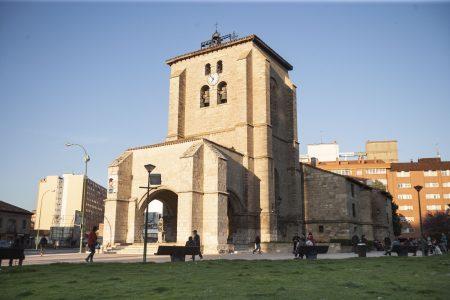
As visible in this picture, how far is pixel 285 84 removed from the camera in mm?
40781

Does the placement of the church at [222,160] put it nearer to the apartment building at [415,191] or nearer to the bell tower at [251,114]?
the bell tower at [251,114]

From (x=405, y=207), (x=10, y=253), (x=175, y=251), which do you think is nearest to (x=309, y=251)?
(x=175, y=251)

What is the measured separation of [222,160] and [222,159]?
2.8 inches

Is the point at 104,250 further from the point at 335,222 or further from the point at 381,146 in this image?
the point at 381,146

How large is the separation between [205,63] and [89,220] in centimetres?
11970

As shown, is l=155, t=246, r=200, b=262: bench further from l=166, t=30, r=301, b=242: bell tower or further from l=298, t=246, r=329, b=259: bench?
l=166, t=30, r=301, b=242: bell tower

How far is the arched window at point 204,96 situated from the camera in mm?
38562

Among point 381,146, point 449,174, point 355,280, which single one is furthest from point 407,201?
point 355,280

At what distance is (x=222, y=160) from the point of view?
28156 millimetres

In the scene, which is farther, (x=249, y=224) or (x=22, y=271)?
(x=249, y=224)

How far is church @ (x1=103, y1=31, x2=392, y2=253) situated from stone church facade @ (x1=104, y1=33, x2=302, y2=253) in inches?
3.1

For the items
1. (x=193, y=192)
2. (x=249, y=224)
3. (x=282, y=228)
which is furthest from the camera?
(x=282, y=228)

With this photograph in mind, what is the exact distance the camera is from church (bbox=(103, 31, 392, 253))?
90.4ft

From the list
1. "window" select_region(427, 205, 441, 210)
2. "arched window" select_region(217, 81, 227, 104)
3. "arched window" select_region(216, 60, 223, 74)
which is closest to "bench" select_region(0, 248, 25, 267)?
"arched window" select_region(217, 81, 227, 104)
